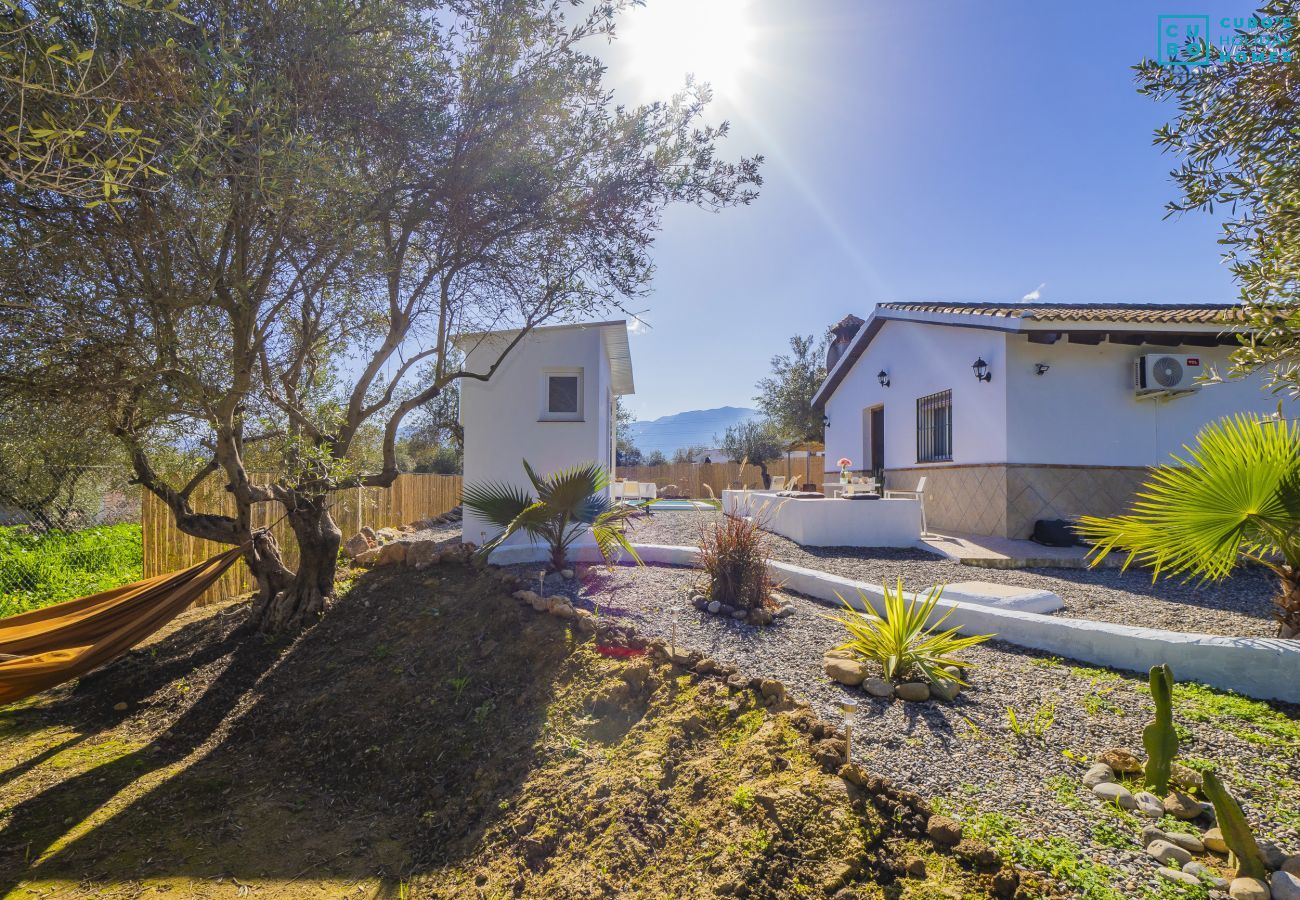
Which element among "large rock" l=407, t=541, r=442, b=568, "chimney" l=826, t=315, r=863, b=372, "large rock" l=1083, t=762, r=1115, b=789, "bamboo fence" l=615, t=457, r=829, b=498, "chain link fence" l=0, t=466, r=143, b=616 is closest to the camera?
"large rock" l=1083, t=762, r=1115, b=789

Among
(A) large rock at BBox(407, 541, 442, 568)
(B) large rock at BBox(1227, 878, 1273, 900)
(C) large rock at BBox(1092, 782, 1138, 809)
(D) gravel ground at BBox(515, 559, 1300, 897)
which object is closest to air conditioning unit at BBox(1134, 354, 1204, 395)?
(D) gravel ground at BBox(515, 559, 1300, 897)

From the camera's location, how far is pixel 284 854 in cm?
311

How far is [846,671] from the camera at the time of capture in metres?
3.49

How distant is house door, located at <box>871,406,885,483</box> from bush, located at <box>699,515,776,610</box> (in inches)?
384

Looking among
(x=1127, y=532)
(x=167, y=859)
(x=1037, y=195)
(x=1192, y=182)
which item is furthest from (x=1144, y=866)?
(x=1037, y=195)

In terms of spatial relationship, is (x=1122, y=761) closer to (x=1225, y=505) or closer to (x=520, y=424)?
(x=1225, y=505)

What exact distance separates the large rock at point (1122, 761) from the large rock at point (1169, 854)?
54cm

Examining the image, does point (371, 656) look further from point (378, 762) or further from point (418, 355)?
point (418, 355)

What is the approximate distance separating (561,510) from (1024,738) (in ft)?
12.9

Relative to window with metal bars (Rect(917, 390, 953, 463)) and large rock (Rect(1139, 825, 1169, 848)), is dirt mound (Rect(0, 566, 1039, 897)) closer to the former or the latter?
large rock (Rect(1139, 825, 1169, 848))

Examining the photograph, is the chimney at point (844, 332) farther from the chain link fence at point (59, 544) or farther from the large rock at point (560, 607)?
the chain link fence at point (59, 544)

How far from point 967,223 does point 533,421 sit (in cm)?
776

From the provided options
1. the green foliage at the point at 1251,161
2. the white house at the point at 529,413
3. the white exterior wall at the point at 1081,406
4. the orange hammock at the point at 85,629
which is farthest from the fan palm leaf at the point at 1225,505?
the white house at the point at 529,413

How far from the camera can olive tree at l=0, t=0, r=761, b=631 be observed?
344 centimetres
